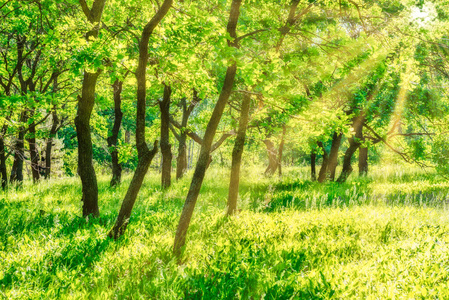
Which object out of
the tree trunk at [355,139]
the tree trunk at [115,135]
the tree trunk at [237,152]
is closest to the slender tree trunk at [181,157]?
the tree trunk at [115,135]

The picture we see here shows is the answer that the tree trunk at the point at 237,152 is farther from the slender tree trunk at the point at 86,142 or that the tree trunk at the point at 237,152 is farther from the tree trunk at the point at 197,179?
the slender tree trunk at the point at 86,142

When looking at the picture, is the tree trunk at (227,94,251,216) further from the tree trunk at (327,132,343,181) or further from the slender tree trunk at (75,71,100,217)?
the tree trunk at (327,132,343,181)

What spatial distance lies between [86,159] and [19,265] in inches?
120

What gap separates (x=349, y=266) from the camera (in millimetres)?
3668

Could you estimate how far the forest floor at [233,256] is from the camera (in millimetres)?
3117

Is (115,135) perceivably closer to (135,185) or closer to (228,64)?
(135,185)

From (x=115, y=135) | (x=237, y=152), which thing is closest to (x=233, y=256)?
(x=237, y=152)

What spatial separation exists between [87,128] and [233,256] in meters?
4.43

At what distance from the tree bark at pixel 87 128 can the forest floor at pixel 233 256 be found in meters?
0.45

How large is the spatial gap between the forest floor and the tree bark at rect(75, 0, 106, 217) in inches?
17.7

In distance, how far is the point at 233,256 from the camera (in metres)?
3.90

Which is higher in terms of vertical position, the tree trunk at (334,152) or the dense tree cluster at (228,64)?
the dense tree cluster at (228,64)

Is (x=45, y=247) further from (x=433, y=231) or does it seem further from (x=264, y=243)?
(x=433, y=231)

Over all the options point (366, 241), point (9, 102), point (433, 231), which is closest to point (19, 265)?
point (9, 102)
